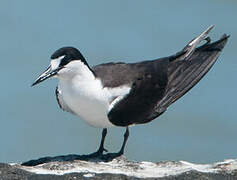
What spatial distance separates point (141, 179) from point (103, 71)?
1.88 metres

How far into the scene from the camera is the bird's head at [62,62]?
7430 mm

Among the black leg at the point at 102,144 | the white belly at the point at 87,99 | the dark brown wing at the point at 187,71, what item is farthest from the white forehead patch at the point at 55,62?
the dark brown wing at the point at 187,71

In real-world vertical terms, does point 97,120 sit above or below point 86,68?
below

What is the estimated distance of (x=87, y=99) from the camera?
759 cm

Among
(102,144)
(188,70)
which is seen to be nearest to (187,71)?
(188,70)

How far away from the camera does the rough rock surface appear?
6.48 m

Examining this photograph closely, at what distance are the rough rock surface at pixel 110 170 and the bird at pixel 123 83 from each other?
578 mm

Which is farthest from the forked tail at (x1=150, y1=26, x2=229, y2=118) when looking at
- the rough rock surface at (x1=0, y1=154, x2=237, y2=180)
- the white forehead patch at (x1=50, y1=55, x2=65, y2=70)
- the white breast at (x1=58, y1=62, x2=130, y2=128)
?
the white forehead patch at (x1=50, y1=55, x2=65, y2=70)

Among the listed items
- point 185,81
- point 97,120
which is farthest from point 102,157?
point 185,81

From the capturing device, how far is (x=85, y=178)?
21.1 ft

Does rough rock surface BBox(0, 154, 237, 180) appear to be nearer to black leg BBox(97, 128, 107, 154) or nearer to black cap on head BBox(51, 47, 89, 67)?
black leg BBox(97, 128, 107, 154)

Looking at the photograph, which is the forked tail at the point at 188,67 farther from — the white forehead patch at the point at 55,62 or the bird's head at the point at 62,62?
the white forehead patch at the point at 55,62

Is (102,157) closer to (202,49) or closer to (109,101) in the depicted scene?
(109,101)

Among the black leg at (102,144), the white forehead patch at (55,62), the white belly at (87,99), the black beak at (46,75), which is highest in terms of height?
the white forehead patch at (55,62)
